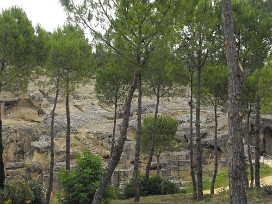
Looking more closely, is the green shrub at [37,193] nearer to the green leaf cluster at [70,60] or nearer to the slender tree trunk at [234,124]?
the green leaf cluster at [70,60]

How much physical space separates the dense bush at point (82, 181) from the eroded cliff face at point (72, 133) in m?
13.5

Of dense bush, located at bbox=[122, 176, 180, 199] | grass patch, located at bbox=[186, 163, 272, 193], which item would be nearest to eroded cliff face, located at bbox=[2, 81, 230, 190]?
grass patch, located at bbox=[186, 163, 272, 193]

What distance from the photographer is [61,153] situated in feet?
107

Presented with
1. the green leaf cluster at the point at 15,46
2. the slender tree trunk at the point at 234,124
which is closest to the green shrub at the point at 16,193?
the green leaf cluster at the point at 15,46

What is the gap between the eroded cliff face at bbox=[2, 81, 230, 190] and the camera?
1229 inches

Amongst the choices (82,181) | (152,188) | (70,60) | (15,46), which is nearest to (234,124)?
(82,181)

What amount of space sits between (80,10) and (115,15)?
3.93ft

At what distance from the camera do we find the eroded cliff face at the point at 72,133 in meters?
31.2

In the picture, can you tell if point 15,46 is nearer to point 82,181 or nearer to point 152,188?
point 82,181

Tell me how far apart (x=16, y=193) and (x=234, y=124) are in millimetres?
10858

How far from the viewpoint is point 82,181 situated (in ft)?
50.1

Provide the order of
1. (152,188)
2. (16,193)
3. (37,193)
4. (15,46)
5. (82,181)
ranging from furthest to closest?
(152,188) < (37,193) < (15,46) < (16,193) < (82,181)

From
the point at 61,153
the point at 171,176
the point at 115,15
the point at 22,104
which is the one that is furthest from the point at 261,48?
the point at 22,104

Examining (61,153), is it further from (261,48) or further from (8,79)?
(261,48)
